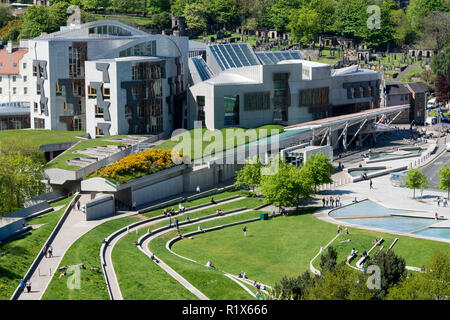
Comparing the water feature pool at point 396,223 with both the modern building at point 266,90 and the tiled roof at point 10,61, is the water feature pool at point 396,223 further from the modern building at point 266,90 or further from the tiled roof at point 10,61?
the tiled roof at point 10,61

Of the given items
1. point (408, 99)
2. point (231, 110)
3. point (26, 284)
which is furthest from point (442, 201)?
point (408, 99)

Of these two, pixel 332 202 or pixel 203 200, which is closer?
pixel 332 202

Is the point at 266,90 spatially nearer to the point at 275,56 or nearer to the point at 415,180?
the point at 275,56

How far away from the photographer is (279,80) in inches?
4921

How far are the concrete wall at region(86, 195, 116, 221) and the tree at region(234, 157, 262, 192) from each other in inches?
729

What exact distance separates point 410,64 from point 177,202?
11619 cm

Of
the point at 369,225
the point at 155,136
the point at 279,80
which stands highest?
the point at 279,80

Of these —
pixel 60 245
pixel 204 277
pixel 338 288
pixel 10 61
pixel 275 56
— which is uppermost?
pixel 275 56

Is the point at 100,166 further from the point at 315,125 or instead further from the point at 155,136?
the point at 315,125

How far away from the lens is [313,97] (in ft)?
425

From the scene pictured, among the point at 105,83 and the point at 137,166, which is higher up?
the point at 105,83

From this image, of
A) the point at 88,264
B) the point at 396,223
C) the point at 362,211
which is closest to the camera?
the point at 88,264

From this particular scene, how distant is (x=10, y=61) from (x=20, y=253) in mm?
84107
